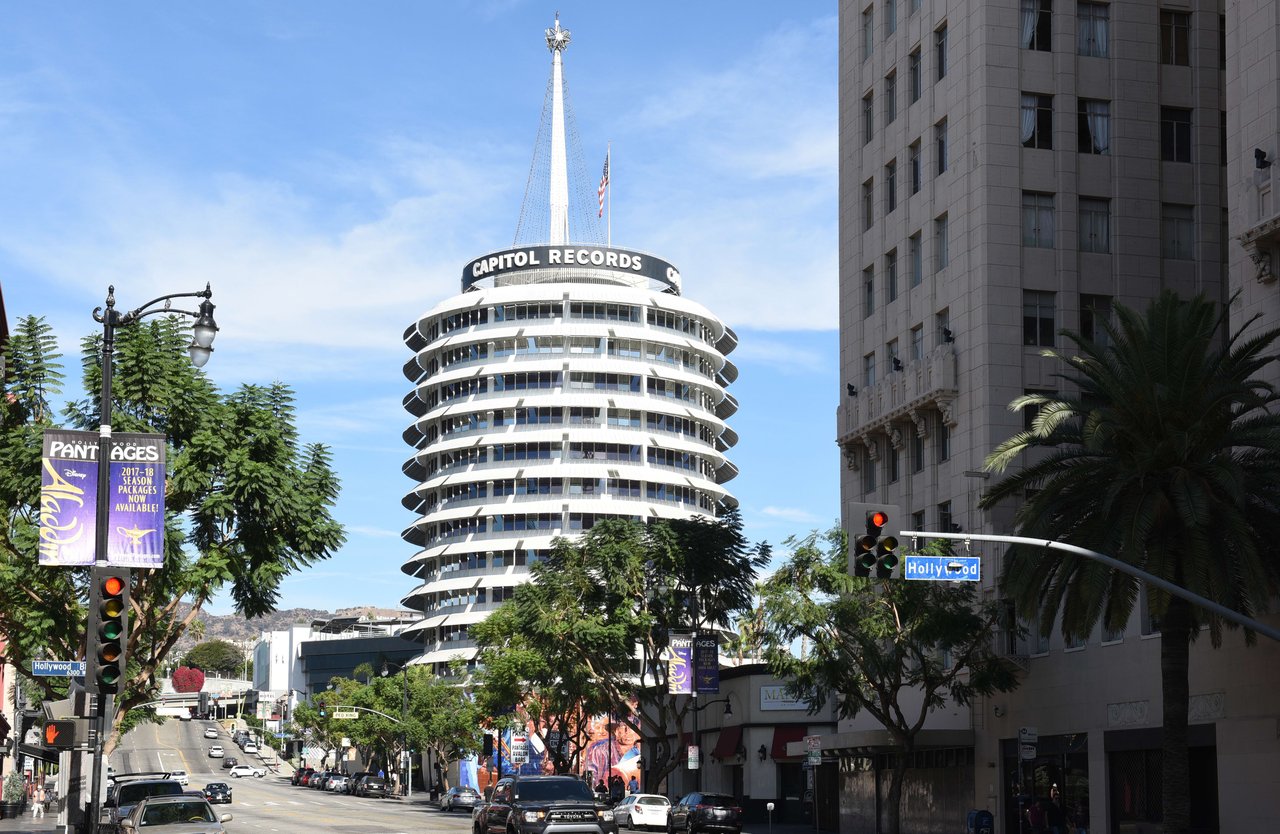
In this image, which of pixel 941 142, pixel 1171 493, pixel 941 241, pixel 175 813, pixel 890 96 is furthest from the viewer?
pixel 890 96

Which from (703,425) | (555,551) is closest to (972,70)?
(555,551)

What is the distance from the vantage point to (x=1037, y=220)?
189 ft

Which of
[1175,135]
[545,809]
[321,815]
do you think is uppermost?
[1175,135]

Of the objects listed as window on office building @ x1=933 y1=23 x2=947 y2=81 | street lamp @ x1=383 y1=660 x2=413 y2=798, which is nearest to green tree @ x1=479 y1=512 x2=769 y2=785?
window on office building @ x1=933 y1=23 x2=947 y2=81

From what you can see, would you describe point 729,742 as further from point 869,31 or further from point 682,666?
point 869,31

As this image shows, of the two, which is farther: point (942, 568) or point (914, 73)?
point (914, 73)

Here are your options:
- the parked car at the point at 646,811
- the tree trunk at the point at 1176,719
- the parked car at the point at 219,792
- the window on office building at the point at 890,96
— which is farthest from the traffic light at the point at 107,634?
the parked car at the point at 219,792

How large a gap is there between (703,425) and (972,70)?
95.5 meters

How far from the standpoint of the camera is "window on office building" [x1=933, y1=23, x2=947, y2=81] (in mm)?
61438

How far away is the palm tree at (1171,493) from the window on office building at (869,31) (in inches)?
1301

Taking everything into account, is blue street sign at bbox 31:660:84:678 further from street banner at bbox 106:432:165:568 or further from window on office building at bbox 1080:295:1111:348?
window on office building at bbox 1080:295:1111:348

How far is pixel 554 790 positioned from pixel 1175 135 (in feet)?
120

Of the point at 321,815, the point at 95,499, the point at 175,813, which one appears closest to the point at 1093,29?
the point at 95,499

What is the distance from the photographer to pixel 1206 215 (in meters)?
58.3
